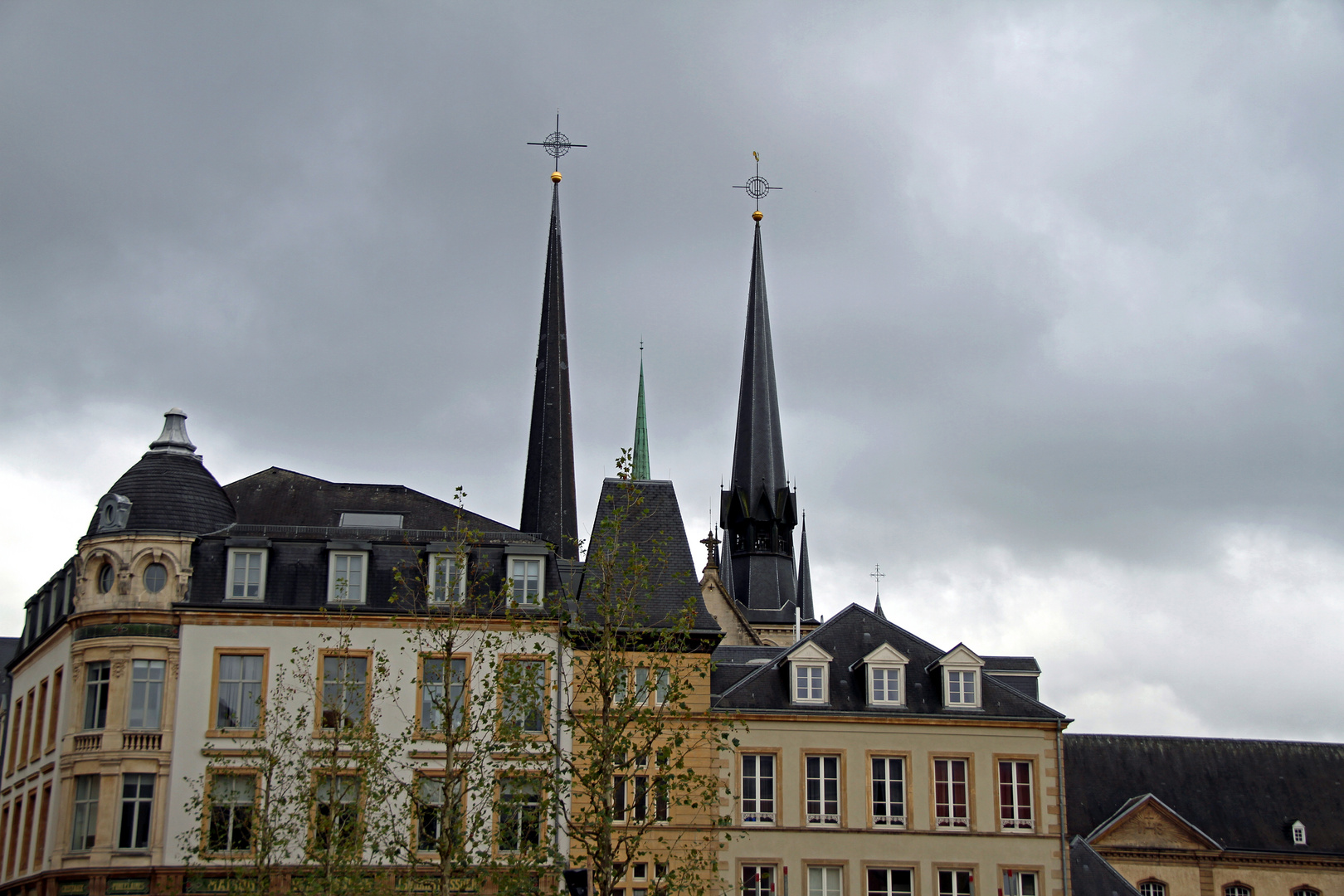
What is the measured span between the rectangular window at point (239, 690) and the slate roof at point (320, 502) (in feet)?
38.8

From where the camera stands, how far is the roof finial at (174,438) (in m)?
49.4

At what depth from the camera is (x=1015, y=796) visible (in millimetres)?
49469

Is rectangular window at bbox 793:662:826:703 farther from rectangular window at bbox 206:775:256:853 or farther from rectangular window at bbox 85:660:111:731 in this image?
rectangular window at bbox 85:660:111:731

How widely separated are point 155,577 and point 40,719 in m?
6.80

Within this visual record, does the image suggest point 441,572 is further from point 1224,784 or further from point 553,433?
point 1224,784

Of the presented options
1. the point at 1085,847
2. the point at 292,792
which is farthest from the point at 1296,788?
the point at 292,792

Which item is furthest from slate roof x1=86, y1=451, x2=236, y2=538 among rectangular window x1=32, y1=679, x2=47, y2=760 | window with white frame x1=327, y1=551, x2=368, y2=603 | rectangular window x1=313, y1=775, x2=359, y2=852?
rectangular window x1=313, y1=775, x2=359, y2=852

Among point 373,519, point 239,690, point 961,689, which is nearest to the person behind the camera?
point 239,690

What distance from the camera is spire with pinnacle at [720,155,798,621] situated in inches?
4281

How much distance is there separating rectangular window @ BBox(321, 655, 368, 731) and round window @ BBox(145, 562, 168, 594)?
5.28m

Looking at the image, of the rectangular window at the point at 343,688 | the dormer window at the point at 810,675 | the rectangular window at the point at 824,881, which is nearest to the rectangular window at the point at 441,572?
the rectangular window at the point at 343,688

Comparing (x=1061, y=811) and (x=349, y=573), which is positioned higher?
(x=349, y=573)

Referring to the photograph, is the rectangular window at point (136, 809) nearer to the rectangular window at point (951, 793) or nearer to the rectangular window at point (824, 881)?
the rectangular window at point (824, 881)

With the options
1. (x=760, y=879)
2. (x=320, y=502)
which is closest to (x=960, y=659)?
(x=760, y=879)
